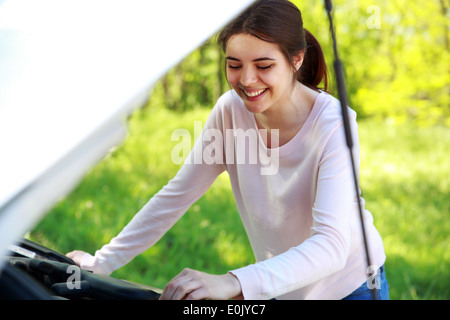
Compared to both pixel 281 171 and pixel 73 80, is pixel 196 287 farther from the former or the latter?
pixel 281 171

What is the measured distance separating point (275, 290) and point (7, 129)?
65 cm

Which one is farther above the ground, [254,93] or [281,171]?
[254,93]

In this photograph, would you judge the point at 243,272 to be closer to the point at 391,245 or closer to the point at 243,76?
the point at 243,76

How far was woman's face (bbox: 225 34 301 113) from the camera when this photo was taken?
1.46 metres

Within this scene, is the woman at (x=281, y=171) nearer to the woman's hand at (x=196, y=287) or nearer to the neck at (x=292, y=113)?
the neck at (x=292, y=113)

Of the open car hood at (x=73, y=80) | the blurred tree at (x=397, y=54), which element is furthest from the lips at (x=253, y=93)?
the blurred tree at (x=397, y=54)

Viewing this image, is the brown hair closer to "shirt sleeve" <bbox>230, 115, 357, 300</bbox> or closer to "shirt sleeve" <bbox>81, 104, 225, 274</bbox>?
"shirt sleeve" <bbox>230, 115, 357, 300</bbox>

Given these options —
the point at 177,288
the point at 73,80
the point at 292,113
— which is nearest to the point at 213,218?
the point at 292,113

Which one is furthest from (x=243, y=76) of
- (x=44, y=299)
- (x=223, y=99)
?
(x=44, y=299)

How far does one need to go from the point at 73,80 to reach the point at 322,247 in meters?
0.71

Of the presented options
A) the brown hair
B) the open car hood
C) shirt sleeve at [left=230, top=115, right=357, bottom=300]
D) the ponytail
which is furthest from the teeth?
the open car hood

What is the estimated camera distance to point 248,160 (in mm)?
1746

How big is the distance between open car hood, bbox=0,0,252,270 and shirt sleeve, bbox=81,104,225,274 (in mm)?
800

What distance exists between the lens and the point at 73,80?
88 centimetres
